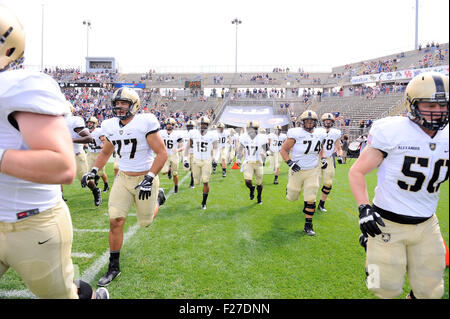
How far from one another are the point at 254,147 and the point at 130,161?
353 centimetres

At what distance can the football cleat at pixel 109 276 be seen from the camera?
8.66 ft

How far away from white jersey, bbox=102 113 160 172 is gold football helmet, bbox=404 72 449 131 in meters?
2.35

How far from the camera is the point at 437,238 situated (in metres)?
1.81

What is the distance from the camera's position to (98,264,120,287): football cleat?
2.64 meters

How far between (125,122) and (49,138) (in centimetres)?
203

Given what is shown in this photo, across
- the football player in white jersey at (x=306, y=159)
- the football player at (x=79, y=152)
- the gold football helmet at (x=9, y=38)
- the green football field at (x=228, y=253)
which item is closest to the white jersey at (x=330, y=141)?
the football player in white jersey at (x=306, y=159)

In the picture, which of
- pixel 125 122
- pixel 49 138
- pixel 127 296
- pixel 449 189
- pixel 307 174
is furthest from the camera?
pixel 307 174

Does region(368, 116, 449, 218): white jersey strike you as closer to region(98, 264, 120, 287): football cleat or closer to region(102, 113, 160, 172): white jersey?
region(102, 113, 160, 172): white jersey

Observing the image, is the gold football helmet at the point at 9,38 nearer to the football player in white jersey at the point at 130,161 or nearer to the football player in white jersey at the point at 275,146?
the football player in white jersey at the point at 130,161

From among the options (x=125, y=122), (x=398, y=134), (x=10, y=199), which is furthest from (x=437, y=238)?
(x=125, y=122)

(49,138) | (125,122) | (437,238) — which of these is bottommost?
(437,238)

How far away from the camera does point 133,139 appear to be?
2.99 m

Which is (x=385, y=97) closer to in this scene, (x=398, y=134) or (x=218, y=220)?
(x=218, y=220)

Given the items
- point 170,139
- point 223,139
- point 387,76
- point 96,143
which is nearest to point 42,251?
point 96,143
